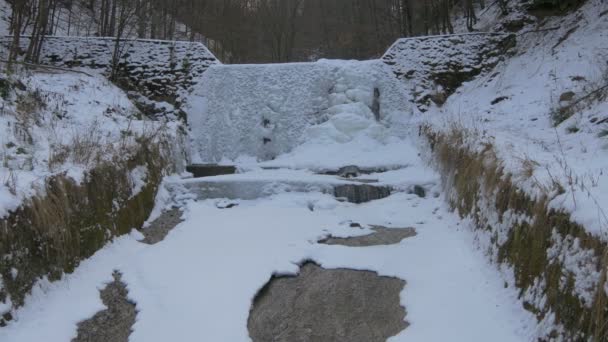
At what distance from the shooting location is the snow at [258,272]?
3201 millimetres

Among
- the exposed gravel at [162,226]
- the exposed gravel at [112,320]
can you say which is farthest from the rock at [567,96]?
the exposed gravel at [112,320]

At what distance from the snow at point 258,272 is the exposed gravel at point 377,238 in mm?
124

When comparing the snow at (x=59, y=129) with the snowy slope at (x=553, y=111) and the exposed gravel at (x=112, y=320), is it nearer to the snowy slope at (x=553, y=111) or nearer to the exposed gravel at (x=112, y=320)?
the exposed gravel at (x=112, y=320)

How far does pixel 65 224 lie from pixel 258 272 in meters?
1.58

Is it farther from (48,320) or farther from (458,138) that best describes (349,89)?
(48,320)

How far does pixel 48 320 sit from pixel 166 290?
863 mm

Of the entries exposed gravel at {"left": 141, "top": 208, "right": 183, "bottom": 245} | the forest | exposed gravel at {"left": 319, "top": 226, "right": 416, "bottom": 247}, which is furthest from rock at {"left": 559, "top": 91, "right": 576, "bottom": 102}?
the forest

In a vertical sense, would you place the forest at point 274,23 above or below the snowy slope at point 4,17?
above

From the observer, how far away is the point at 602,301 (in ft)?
7.09

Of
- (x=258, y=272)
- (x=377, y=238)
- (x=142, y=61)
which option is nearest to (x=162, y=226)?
(x=258, y=272)

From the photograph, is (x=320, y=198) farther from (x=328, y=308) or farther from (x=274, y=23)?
(x=274, y=23)

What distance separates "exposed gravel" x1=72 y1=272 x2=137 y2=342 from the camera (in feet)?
10.6

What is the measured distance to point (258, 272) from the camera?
416 cm

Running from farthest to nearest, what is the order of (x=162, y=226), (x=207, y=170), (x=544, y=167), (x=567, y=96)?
(x=207, y=170)
(x=567, y=96)
(x=162, y=226)
(x=544, y=167)
